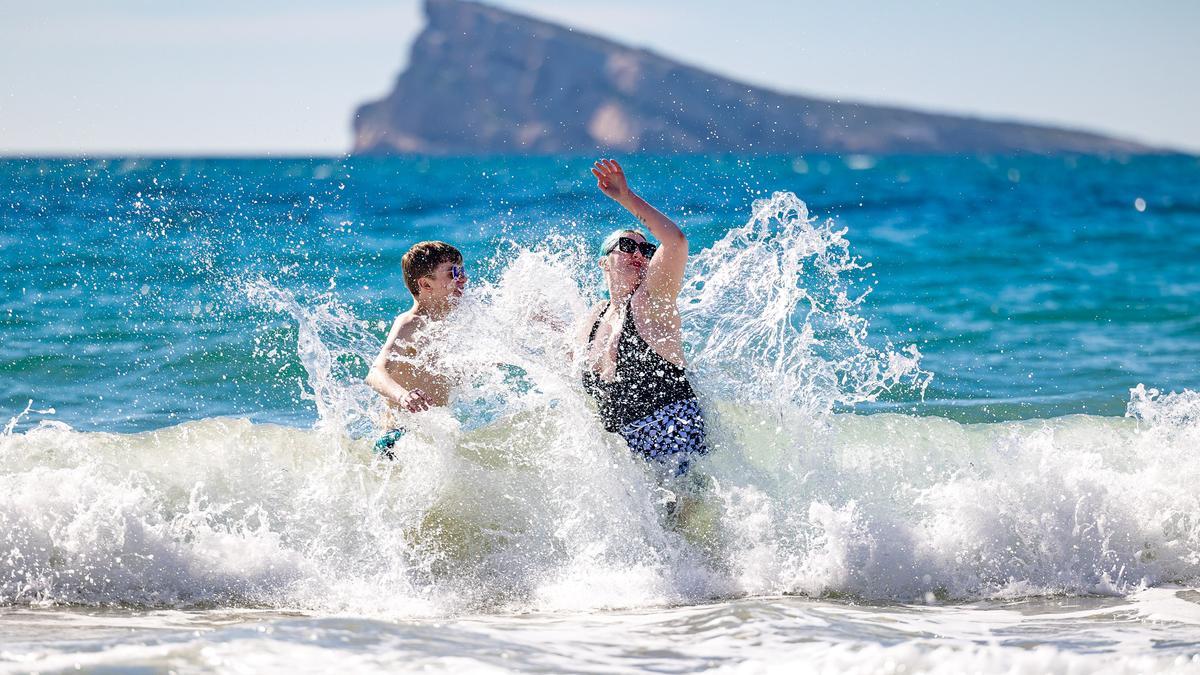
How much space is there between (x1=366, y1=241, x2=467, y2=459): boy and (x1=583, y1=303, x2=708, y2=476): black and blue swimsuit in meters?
0.90

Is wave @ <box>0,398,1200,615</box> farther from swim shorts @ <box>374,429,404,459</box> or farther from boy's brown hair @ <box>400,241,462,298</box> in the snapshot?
boy's brown hair @ <box>400,241,462,298</box>

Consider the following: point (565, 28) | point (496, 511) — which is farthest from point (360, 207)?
point (565, 28)

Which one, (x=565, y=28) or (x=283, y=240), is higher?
(x=565, y=28)

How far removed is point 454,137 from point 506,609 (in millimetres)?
138502

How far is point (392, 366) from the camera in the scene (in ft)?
20.3

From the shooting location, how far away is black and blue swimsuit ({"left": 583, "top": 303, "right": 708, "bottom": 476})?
5.62 meters

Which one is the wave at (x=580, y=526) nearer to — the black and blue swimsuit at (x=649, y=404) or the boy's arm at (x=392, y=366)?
the black and blue swimsuit at (x=649, y=404)

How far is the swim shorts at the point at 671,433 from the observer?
5.71m

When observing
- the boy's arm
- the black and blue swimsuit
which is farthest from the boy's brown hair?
the black and blue swimsuit

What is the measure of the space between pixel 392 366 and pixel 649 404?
4.66 ft

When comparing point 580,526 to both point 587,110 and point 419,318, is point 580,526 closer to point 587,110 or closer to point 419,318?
point 419,318

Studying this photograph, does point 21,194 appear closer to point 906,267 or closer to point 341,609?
point 906,267

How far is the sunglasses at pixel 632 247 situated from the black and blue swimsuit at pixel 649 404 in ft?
0.89

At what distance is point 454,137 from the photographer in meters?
141
